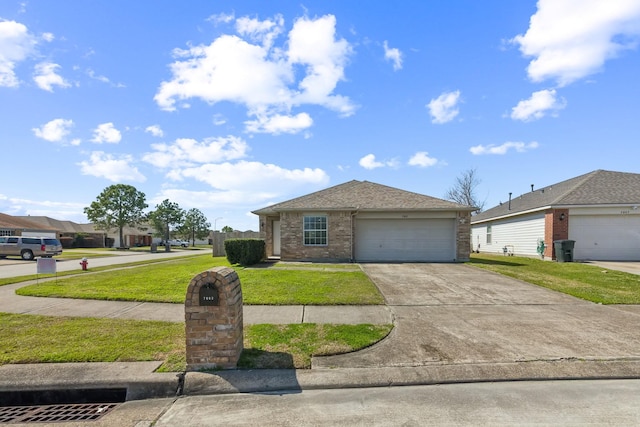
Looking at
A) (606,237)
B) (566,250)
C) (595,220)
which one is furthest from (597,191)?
(566,250)

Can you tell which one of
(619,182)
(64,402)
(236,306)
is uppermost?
(619,182)

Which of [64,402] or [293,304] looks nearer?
[64,402]

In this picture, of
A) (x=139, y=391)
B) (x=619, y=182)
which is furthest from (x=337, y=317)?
(x=619, y=182)

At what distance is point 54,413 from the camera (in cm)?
338

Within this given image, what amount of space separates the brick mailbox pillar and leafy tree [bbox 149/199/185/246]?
6024cm

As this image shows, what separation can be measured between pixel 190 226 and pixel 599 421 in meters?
75.4

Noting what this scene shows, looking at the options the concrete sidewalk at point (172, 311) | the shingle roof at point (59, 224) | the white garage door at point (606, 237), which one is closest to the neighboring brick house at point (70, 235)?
the shingle roof at point (59, 224)

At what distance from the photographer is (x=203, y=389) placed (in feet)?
11.9

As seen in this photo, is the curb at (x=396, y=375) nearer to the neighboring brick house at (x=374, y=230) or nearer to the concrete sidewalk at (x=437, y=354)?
the concrete sidewalk at (x=437, y=354)

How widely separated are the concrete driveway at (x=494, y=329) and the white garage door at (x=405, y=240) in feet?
23.8

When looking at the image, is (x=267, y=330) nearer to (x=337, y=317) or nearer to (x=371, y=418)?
(x=337, y=317)

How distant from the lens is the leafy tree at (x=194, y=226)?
225 feet

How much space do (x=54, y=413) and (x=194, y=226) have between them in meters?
75.8

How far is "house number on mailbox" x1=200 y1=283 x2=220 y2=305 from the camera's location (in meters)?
3.97
